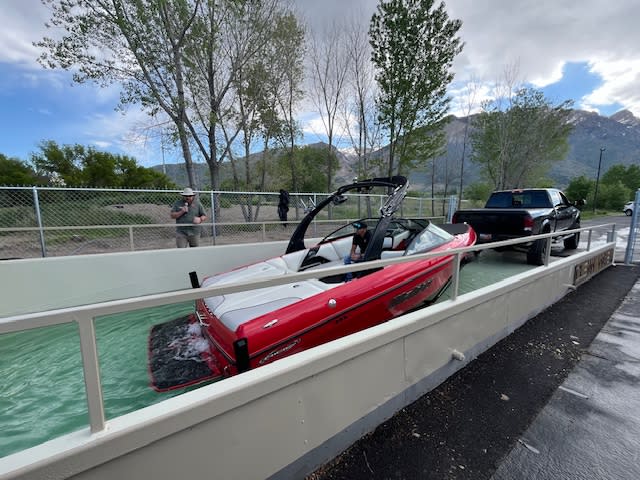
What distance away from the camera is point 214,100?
10.7 metres

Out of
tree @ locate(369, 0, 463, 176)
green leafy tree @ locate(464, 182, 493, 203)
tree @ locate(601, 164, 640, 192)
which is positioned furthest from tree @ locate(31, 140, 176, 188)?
tree @ locate(601, 164, 640, 192)

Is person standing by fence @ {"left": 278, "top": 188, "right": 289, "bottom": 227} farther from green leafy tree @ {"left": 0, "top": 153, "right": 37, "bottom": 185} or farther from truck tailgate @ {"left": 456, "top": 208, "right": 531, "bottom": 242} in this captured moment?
green leafy tree @ {"left": 0, "top": 153, "right": 37, "bottom": 185}

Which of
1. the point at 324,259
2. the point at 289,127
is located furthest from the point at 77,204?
the point at 289,127

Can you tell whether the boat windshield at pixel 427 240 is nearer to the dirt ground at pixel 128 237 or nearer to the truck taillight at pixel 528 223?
the truck taillight at pixel 528 223

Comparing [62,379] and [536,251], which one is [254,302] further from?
[536,251]

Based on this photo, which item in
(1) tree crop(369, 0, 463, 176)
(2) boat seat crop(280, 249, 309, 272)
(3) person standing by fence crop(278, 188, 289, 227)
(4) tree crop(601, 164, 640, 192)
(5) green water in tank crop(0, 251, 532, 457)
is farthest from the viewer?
(4) tree crop(601, 164, 640, 192)

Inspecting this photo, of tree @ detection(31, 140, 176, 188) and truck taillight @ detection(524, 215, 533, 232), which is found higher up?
tree @ detection(31, 140, 176, 188)

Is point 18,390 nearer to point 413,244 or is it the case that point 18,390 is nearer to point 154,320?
point 154,320

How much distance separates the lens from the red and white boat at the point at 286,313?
6.93 feet

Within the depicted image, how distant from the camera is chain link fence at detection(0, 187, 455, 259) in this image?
15.8 ft

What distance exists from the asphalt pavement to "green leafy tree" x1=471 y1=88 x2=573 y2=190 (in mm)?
20735

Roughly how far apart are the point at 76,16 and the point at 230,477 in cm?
1175

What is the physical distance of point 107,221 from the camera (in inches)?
245

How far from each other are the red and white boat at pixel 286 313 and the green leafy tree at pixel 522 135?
2102 cm
